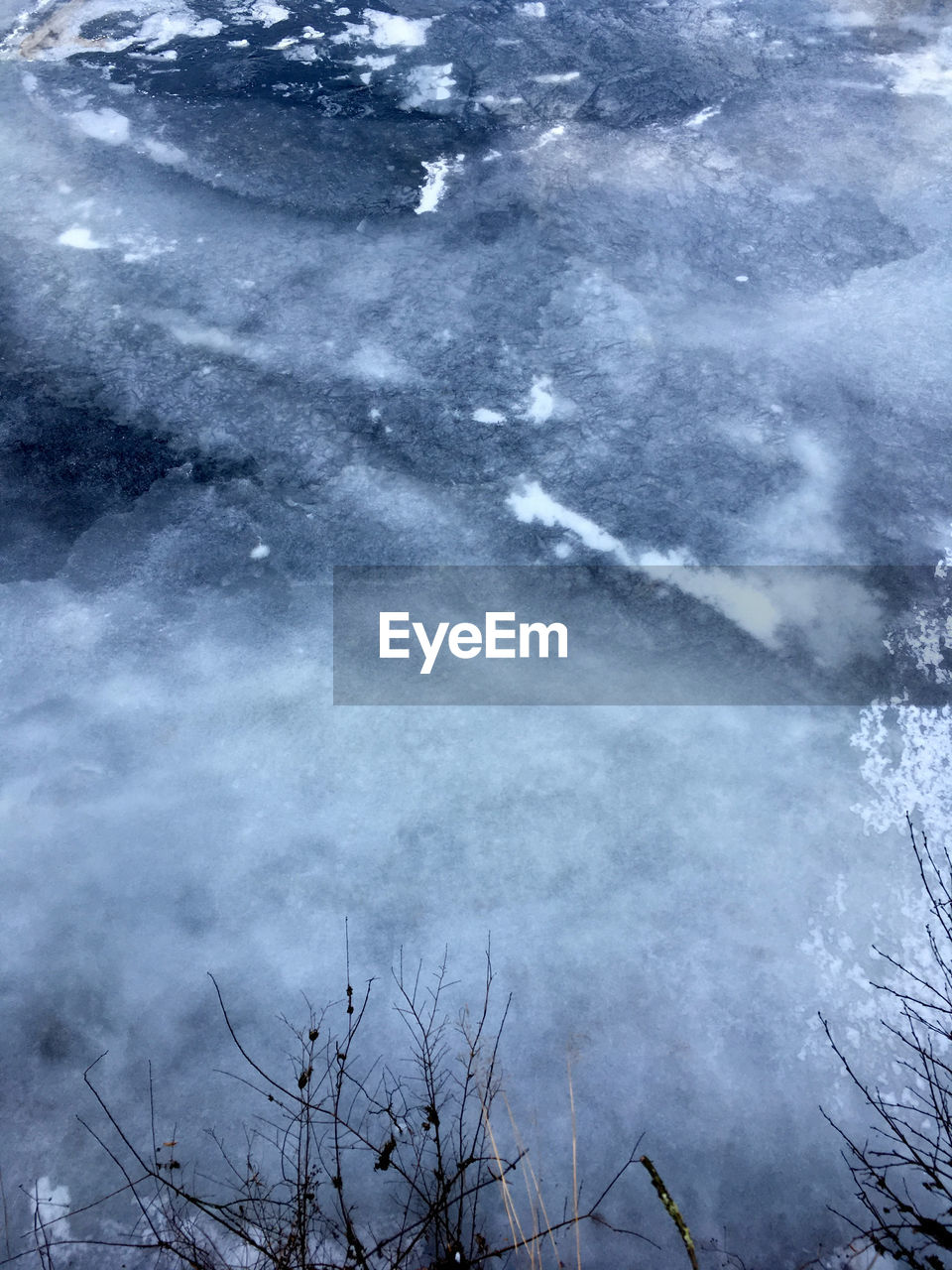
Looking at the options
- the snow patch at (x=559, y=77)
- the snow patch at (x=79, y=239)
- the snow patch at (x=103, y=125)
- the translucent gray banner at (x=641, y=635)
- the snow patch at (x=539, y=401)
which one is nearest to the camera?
the translucent gray banner at (x=641, y=635)

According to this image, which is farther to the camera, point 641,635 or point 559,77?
point 559,77

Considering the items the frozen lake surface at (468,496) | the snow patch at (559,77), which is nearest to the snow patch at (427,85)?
the frozen lake surface at (468,496)

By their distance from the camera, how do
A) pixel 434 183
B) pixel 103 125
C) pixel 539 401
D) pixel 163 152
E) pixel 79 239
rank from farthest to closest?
1. pixel 103 125
2. pixel 163 152
3. pixel 434 183
4. pixel 79 239
5. pixel 539 401

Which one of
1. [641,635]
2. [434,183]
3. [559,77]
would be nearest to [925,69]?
[559,77]

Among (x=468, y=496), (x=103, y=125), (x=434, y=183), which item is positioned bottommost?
(x=468, y=496)

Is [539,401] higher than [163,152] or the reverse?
the reverse

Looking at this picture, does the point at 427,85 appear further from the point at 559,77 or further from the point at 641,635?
the point at 641,635

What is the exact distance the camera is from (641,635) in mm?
4555

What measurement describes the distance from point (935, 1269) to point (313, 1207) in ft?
6.25

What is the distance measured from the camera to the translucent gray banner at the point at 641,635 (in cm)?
440

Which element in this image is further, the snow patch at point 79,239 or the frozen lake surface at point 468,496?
the snow patch at point 79,239

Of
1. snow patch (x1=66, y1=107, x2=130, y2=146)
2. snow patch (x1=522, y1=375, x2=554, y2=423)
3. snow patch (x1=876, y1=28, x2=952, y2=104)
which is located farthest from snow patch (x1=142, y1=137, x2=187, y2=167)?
snow patch (x1=876, y1=28, x2=952, y2=104)

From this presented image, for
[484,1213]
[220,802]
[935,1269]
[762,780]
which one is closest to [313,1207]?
[484,1213]

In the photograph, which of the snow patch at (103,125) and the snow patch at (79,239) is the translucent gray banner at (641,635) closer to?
the snow patch at (79,239)
